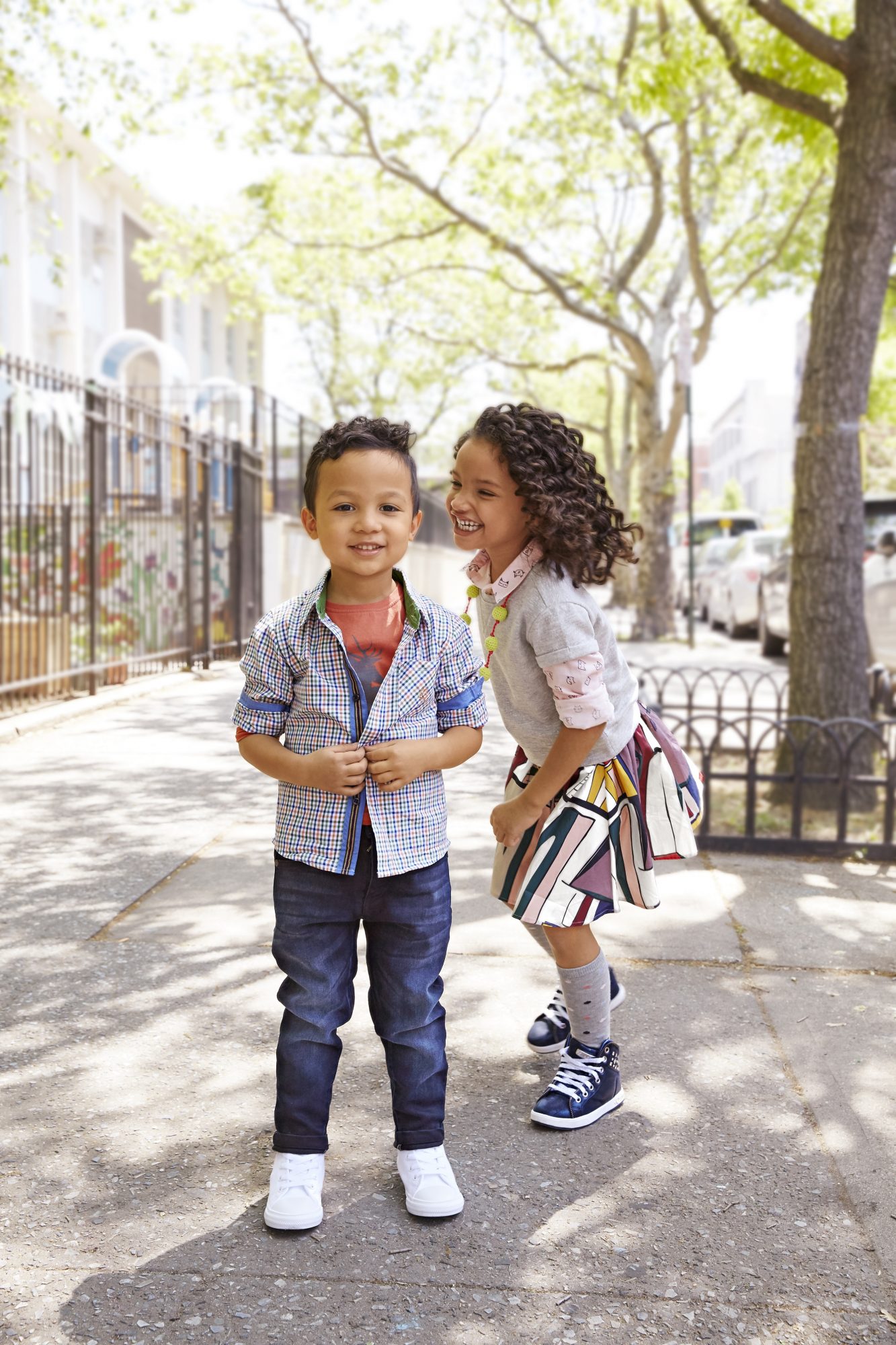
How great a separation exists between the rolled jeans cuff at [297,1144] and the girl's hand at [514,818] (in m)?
0.72

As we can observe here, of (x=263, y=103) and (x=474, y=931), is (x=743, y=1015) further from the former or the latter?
(x=263, y=103)

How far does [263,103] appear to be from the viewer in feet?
48.2

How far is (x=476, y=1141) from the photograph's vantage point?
262 cm

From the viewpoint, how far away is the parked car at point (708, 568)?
2298 centimetres

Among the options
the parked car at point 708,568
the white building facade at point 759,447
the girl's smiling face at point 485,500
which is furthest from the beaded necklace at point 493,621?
the white building facade at point 759,447

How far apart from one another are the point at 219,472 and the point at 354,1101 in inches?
465

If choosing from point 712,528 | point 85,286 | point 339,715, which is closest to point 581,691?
point 339,715

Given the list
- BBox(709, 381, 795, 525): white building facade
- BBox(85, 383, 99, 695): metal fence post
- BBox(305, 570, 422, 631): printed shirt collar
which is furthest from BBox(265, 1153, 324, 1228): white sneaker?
BBox(709, 381, 795, 525): white building facade

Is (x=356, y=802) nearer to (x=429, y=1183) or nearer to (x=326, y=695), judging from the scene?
(x=326, y=695)

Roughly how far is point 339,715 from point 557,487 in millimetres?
689

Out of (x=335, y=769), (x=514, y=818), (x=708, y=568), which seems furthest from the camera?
(x=708, y=568)

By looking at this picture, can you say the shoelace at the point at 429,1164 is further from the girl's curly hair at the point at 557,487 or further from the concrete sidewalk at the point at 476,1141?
the girl's curly hair at the point at 557,487

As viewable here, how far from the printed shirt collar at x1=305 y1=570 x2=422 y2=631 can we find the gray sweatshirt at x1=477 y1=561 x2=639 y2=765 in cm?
28

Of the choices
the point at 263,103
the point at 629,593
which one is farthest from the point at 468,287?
the point at 263,103
